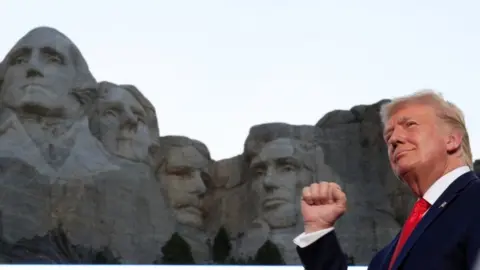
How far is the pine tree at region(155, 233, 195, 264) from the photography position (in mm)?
10906

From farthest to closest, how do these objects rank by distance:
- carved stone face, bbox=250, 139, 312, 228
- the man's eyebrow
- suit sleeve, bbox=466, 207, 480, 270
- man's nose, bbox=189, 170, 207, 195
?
man's nose, bbox=189, 170, 207, 195 → carved stone face, bbox=250, 139, 312, 228 → the man's eyebrow → suit sleeve, bbox=466, 207, 480, 270

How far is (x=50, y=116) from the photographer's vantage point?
11062 millimetres

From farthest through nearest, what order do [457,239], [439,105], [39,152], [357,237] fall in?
[357,237], [39,152], [439,105], [457,239]

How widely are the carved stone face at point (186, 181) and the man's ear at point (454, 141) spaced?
1035 cm

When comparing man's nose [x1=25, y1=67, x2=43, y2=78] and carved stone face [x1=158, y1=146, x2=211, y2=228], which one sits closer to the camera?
man's nose [x1=25, y1=67, x2=43, y2=78]

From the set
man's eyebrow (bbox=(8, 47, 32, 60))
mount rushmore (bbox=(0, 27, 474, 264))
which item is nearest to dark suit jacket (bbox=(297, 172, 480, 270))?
mount rushmore (bbox=(0, 27, 474, 264))

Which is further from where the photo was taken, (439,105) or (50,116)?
(50,116)

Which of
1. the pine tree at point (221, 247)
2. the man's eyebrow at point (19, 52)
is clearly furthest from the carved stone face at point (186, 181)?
the man's eyebrow at point (19, 52)

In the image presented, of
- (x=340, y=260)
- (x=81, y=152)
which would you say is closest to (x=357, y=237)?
(x=81, y=152)

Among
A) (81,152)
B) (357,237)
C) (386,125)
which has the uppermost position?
(386,125)

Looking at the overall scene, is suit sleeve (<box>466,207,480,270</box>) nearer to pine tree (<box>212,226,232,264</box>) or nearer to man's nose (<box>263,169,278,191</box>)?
pine tree (<box>212,226,232,264</box>)

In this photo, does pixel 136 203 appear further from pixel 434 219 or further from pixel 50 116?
pixel 434 219

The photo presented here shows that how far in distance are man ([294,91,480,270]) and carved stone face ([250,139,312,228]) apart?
1015 centimetres

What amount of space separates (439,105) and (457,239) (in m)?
0.25
